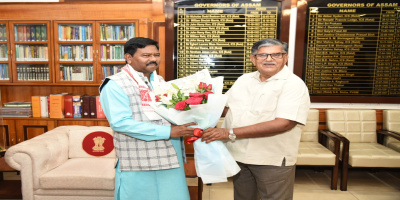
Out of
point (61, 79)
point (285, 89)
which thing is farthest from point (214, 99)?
point (61, 79)

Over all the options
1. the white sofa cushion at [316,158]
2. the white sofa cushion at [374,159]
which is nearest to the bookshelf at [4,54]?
the white sofa cushion at [316,158]

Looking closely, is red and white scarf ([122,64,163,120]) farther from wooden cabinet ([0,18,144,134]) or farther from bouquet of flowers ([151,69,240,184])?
wooden cabinet ([0,18,144,134])

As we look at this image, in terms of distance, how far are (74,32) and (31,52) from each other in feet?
1.98

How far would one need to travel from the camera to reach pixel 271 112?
5.49 feet

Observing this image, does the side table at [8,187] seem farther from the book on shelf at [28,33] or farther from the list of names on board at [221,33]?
the list of names on board at [221,33]

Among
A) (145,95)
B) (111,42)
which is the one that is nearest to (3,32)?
(111,42)

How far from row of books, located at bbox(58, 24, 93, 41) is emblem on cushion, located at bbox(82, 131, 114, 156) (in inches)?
49.6

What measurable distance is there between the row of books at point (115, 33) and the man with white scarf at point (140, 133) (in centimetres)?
193

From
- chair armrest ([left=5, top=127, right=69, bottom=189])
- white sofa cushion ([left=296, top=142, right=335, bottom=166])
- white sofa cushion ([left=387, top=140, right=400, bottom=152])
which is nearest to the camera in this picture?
chair armrest ([left=5, top=127, right=69, bottom=189])

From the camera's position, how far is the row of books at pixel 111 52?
3.40m

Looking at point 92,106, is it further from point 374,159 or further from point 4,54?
point 374,159

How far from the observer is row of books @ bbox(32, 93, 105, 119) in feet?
11.3

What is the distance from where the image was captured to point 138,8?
342 centimetres

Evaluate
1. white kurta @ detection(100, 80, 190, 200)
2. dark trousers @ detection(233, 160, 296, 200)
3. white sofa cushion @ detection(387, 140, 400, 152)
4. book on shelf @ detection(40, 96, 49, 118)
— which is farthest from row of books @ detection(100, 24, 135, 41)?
white sofa cushion @ detection(387, 140, 400, 152)
